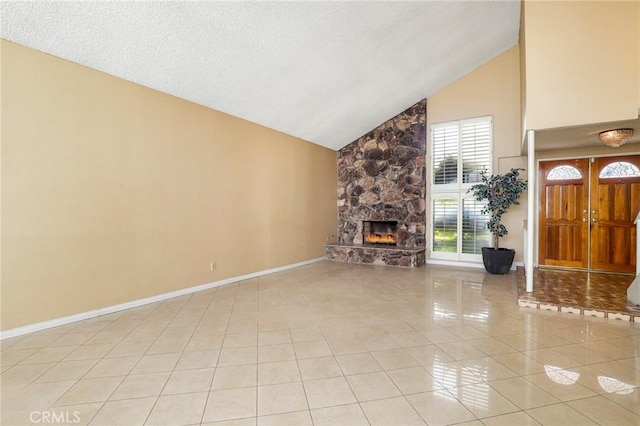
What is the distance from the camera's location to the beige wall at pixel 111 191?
325cm

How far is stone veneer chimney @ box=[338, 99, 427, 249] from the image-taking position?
7.54 m

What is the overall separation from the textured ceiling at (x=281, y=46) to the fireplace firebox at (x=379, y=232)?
9.62ft

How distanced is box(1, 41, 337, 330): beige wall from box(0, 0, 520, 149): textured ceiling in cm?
33

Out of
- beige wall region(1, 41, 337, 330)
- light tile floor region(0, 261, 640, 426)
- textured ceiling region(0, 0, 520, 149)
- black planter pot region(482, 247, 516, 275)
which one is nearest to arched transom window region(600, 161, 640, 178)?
black planter pot region(482, 247, 516, 275)

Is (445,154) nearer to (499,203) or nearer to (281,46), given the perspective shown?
(499,203)

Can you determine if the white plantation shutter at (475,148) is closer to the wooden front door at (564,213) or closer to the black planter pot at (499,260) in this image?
the wooden front door at (564,213)

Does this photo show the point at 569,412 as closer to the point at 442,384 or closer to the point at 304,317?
the point at 442,384

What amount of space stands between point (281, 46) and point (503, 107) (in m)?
5.13

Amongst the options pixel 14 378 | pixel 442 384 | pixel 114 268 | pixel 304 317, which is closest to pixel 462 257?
pixel 304 317

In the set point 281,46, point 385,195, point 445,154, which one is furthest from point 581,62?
point 385,195

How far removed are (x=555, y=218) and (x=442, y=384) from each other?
19.2 ft

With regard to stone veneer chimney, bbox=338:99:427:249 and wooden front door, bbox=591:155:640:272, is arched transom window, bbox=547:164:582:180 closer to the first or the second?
wooden front door, bbox=591:155:640:272

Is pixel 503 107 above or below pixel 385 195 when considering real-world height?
above

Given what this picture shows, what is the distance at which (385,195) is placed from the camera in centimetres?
796
